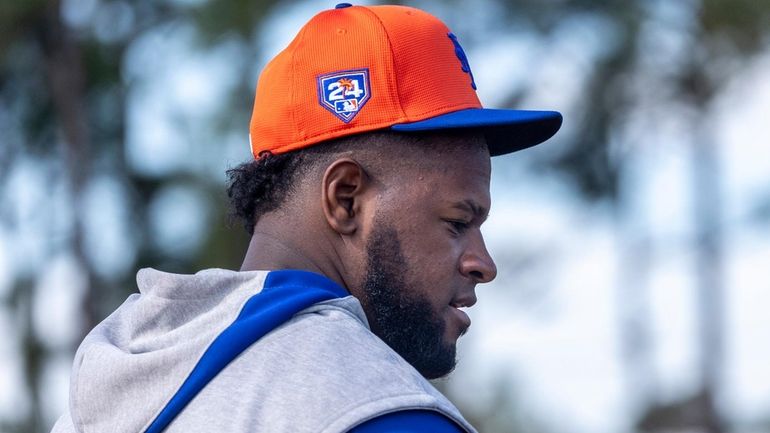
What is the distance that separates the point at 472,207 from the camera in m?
2.40

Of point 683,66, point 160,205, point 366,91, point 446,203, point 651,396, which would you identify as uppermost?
point 683,66

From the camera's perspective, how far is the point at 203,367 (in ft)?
6.34

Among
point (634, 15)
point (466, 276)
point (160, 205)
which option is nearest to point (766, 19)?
point (634, 15)

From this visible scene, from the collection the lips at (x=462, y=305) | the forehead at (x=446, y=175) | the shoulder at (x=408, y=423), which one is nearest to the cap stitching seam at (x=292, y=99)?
the forehead at (x=446, y=175)

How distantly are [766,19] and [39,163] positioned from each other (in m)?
9.70

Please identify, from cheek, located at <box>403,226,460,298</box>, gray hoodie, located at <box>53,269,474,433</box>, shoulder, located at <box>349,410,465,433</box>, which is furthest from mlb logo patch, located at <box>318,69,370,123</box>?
shoulder, located at <box>349,410,465,433</box>

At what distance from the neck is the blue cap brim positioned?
0.28 m

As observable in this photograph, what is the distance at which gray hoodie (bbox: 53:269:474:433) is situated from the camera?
184cm

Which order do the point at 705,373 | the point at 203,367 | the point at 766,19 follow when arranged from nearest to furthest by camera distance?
the point at 203,367 → the point at 766,19 → the point at 705,373

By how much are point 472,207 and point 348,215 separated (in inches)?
9.4

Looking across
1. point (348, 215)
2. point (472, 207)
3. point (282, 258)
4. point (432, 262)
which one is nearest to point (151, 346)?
point (282, 258)

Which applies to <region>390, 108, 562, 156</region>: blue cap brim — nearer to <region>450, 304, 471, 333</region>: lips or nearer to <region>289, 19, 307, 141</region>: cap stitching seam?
<region>289, 19, 307, 141</region>: cap stitching seam

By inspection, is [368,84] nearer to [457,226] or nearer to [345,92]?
[345,92]

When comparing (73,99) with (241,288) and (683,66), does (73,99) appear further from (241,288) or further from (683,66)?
(241,288)
